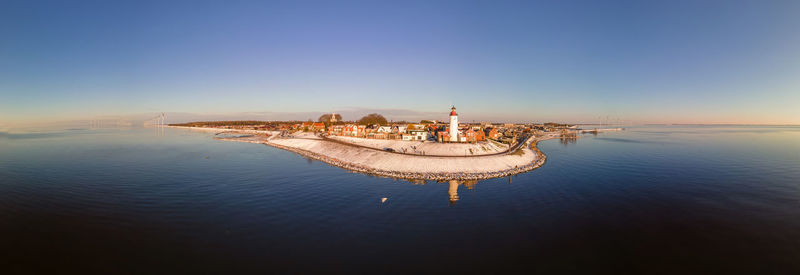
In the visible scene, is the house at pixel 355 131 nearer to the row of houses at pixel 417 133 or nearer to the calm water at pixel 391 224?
the row of houses at pixel 417 133

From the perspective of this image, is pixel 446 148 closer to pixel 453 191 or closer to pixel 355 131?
pixel 453 191

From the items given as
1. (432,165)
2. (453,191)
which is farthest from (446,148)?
(453,191)

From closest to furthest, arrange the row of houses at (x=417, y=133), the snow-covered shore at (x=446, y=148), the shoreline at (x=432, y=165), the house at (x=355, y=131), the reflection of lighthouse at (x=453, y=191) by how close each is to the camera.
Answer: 1. the reflection of lighthouse at (x=453, y=191)
2. the shoreline at (x=432, y=165)
3. the snow-covered shore at (x=446, y=148)
4. the row of houses at (x=417, y=133)
5. the house at (x=355, y=131)

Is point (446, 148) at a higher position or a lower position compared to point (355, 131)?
lower

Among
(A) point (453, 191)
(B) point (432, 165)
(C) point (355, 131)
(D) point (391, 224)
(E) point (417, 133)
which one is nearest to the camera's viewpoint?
(D) point (391, 224)

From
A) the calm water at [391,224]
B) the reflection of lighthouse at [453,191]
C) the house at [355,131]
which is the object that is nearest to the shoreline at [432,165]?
the reflection of lighthouse at [453,191]

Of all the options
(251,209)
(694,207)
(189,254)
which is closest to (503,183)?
(694,207)
